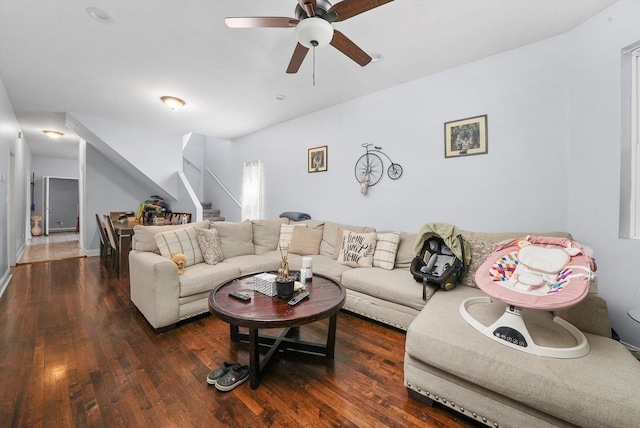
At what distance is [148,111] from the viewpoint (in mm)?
4250

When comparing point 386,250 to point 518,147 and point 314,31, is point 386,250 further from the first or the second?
point 314,31

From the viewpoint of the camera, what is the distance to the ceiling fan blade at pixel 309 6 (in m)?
1.49

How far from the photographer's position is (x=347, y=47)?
1.89 m

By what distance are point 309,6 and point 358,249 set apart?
2.31 meters

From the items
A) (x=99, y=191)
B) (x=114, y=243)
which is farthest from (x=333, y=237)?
(x=99, y=191)

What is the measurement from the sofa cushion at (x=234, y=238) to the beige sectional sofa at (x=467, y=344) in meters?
0.44

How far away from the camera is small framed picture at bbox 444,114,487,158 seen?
8.74ft

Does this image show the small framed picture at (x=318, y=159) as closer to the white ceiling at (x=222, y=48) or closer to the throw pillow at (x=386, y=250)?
the white ceiling at (x=222, y=48)

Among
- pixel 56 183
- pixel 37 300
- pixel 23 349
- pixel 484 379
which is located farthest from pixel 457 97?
pixel 56 183

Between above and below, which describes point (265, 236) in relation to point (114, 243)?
above

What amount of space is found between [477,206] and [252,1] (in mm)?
2812

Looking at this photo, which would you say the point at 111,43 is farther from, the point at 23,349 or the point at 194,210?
the point at 194,210

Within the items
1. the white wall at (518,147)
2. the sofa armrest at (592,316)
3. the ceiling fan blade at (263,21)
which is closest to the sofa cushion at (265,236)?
the white wall at (518,147)

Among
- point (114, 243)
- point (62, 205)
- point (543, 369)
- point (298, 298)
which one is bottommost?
point (543, 369)
